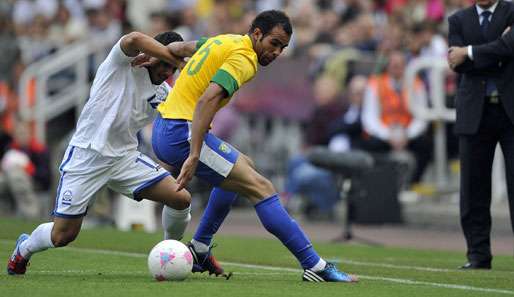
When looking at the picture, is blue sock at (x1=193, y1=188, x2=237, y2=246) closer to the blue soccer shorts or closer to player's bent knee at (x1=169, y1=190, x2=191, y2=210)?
player's bent knee at (x1=169, y1=190, x2=191, y2=210)

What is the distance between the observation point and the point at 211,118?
9820 millimetres

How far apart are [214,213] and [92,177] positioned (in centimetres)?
104

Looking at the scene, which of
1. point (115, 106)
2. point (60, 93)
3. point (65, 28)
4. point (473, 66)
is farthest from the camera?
point (65, 28)

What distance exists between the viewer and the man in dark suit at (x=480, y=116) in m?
12.3

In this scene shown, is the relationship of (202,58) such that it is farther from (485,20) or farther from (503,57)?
(485,20)

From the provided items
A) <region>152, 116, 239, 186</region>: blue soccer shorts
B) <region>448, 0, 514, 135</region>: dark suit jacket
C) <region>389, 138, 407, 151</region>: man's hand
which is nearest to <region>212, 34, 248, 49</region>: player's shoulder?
<region>152, 116, 239, 186</region>: blue soccer shorts

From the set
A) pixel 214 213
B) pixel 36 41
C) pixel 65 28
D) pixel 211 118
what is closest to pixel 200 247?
pixel 214 213

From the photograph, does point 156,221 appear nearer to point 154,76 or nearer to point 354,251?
point 354,251

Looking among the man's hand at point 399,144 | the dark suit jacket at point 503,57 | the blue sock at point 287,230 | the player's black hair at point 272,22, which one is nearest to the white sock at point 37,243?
the blue sock at point 287,230

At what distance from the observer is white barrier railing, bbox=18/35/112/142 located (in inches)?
904

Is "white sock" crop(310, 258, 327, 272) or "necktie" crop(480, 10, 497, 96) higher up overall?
"necktie" crop(480, 10, 497, 96)

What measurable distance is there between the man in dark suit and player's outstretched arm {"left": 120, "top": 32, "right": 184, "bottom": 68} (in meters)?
3.27

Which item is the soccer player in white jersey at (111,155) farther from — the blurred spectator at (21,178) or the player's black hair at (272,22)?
the blurred spectator at (21,178)

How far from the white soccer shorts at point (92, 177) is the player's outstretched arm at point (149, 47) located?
1.01 m
